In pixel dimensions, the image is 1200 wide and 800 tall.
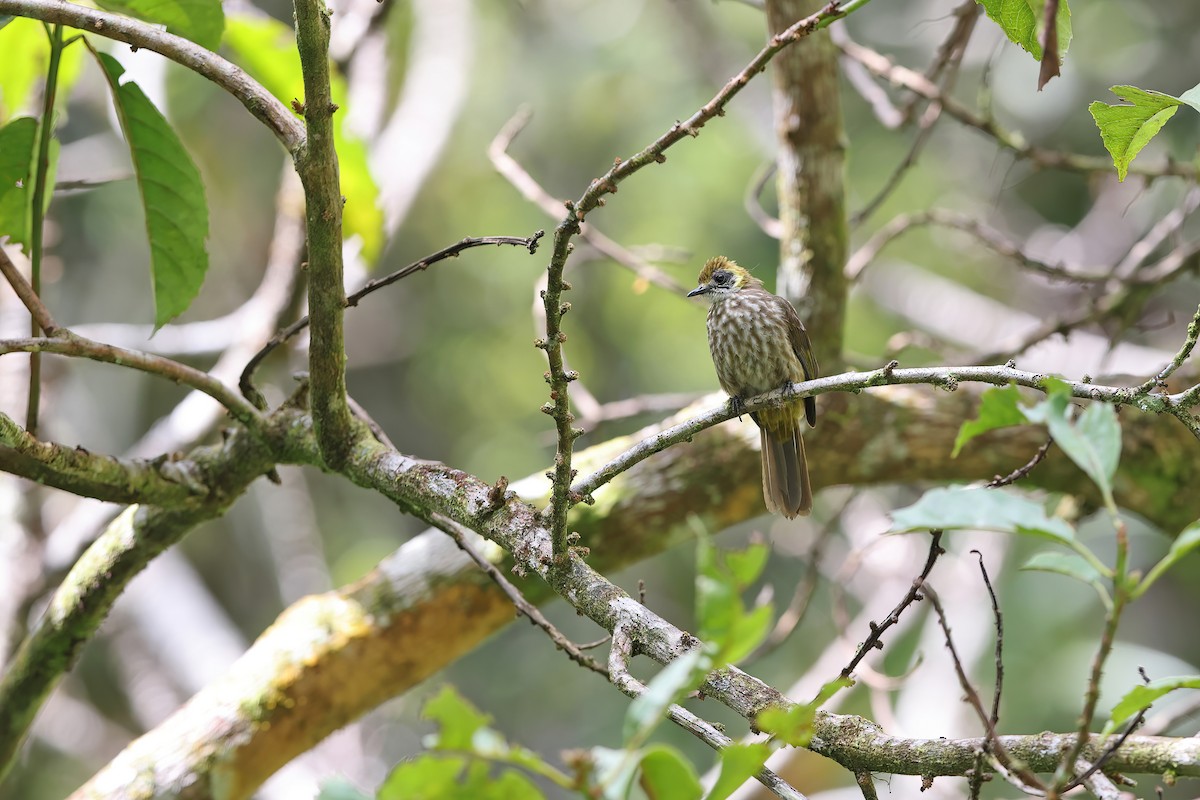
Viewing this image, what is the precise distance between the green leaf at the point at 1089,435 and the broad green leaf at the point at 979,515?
0.22ft

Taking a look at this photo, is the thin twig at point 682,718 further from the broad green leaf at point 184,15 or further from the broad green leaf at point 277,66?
the broad green leaf at point 277,66

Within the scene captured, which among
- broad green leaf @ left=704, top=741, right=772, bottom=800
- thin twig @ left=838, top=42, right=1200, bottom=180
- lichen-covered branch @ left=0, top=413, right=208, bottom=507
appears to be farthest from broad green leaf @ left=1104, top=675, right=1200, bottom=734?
thin twig @ left=838, top=42, right=1200, bottom=180

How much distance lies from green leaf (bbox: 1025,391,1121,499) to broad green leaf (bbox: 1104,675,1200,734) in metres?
0.26

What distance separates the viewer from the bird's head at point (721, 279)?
426 centimetres

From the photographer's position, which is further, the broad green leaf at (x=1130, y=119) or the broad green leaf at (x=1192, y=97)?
the broad green leaf at (x=1130, y=119)

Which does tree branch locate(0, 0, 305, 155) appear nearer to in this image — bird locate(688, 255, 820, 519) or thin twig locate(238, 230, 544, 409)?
thin twig locate(238, 230, 544, 409)

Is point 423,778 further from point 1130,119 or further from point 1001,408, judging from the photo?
point 1130,119

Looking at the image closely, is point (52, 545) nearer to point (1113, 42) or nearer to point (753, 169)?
point (753, 169)

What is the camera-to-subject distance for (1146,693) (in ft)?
4.03

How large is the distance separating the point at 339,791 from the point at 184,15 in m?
2.04

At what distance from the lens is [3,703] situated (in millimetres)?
2957

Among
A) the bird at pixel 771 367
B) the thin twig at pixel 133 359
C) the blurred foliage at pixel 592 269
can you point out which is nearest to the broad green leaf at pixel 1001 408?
the thin twig at pixel 133 359

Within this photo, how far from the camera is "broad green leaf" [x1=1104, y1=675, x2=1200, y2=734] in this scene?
1.21 m

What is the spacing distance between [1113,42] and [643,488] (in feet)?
26.2
